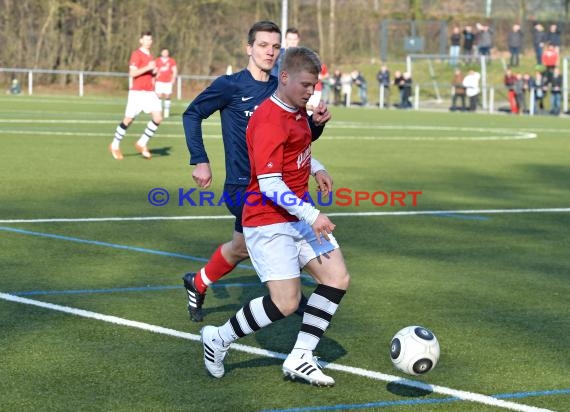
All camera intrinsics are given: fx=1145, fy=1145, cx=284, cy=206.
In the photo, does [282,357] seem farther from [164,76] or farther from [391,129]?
[164,76]

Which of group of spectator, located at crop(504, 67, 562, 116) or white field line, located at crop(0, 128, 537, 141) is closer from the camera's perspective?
white field line, located at crop(0, 128, 537, 141)

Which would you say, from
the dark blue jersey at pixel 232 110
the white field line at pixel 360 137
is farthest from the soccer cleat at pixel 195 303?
the white field line at pixel 360 137

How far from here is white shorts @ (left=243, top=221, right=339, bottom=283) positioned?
19.8 feet

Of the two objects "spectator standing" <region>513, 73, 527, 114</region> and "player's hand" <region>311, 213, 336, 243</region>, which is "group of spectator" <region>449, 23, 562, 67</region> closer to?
"spectator standing" <region>513, 73, 527, 114</region>

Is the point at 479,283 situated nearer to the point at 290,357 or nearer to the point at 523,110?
the point at 290,357

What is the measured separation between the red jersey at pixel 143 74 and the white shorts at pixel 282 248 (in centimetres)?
1435

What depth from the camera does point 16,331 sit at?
7.11 meters

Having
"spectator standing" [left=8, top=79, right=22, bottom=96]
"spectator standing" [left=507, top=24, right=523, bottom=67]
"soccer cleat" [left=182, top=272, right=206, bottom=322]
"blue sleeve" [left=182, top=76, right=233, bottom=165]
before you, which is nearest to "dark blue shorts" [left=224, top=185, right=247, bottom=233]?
"blue sleeve" [left=182, top=76, right=233, bottom=165]

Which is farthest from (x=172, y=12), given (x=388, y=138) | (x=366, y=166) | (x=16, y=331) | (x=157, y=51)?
(x=16, y=331)

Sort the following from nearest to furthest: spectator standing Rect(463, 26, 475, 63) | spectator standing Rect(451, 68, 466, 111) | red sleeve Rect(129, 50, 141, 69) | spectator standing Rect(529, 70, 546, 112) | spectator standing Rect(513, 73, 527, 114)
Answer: red sleeve Rect(129, 50, 141, 69) → spectator standing Rect(529, 70, 546, 112) → spectator standing Rect(513, 73, 527, 114) → spectator standing Rect(451, 68, 466, 111) → spectator standing Rect(463, 26, 475, 63)

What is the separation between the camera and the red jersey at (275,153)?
590cm

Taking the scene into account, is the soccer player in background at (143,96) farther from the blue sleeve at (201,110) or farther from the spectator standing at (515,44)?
the spectator standing at (515,44)

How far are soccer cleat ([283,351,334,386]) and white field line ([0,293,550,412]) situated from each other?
1.19ft

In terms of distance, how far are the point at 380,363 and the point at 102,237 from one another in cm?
505
